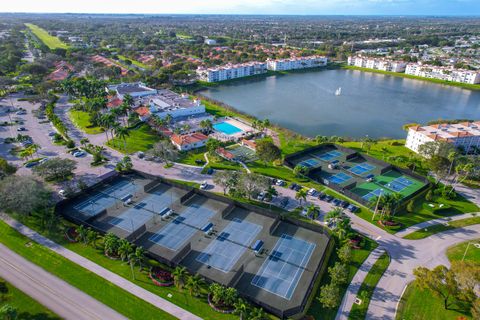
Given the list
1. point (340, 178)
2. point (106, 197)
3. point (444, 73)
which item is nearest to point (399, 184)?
point (340, 178)

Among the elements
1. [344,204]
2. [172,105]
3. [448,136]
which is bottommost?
[344,204]

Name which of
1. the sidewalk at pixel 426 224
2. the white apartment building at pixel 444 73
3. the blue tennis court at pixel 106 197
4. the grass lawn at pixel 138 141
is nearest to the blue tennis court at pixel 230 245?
the blue tennis court at pixel 106 197

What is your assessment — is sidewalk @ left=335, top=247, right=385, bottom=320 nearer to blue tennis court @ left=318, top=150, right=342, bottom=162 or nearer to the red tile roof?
blue tennis court @ left=318, top=150, right=342, bottom=162

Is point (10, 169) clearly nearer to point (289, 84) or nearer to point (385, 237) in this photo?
point (385, 237)

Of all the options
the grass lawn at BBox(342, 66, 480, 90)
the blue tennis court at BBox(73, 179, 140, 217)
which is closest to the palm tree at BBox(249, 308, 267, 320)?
the blue tennis court at BBox(73, 179, 140, 217)

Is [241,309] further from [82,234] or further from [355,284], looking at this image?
[82,234]

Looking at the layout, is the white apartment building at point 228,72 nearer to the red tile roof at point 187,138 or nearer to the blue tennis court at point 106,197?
the red tile roof at point 187,138

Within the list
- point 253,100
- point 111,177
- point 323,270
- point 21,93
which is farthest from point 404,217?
point 21,93
